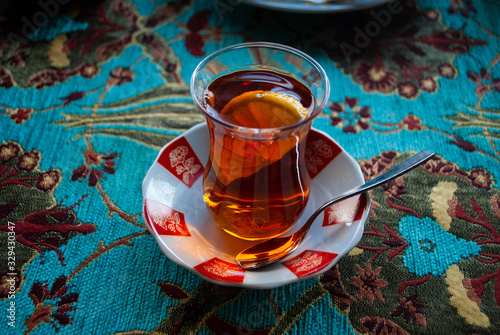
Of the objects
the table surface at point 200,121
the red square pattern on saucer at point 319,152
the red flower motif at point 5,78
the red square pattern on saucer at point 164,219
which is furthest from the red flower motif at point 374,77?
the red flower motif at point 5,78

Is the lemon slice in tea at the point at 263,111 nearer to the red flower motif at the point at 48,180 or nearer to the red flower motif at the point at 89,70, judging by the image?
the red flower motif at the point at 48,180

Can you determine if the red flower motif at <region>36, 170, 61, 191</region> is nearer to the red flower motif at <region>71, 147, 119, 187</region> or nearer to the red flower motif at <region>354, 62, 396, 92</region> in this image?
the red flower motif at <region>71, 147, 119, 187</region>

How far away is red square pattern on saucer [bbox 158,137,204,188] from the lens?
62cm

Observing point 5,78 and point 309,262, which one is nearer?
point 309,262

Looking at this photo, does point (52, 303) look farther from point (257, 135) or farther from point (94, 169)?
point (257, 135)

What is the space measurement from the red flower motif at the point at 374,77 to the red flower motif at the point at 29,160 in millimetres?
688

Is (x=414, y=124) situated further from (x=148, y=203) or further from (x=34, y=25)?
(x=34, y=25)

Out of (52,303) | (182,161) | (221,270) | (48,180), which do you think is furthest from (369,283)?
(48,180)

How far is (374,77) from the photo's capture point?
0.94 metres

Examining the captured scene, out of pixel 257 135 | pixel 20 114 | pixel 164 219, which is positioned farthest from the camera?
pixel 20 114

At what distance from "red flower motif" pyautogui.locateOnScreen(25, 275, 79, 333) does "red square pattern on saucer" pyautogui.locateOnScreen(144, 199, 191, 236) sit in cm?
16

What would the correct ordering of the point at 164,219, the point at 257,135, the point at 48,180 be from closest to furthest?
1. the point at 257,135
2. the point at 164,219
3. the point at 48,180

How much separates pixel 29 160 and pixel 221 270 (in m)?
0.47

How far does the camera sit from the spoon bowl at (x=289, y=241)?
0.53 metres
